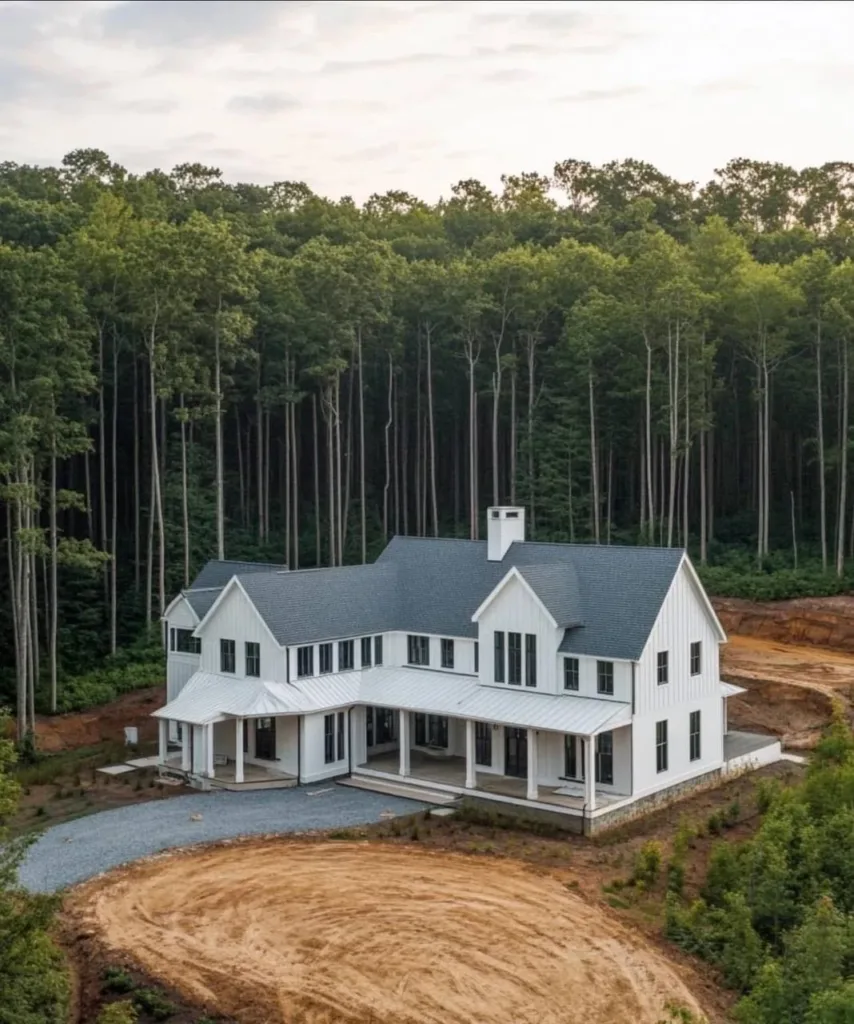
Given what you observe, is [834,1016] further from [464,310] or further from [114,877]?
[464,310]

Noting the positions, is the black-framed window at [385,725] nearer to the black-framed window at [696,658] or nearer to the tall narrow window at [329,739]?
the tall narrow window at [329,739]

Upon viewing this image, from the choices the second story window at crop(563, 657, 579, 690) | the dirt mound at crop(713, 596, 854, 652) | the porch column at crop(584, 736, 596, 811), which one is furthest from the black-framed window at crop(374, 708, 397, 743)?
the dirt mound at crop(713, 596, 854, 652)

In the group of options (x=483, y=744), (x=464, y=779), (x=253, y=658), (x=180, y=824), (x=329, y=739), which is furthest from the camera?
(x=253, y=658)

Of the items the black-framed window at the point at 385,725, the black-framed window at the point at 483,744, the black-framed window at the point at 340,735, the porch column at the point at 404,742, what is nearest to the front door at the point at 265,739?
the black-framed window at the point at 340,735

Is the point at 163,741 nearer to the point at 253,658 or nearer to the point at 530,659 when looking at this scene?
the point at 253,658

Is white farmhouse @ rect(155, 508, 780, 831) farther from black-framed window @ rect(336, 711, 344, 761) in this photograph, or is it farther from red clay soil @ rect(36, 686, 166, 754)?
red clay soil @ rect(36, 686, 166, 754)

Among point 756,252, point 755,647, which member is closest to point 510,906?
point 755,647

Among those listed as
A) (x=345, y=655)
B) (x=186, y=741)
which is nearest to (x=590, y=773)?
(x=345, y=655)

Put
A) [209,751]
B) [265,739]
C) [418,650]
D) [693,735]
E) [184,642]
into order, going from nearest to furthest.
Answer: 1. [693,735]
2. [209,751]
3. [265,739]
4. [418,650]
5. [184,642]
